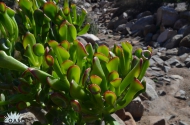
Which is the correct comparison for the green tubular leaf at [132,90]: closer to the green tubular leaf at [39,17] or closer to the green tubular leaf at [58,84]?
the green tubular leaf at [58,84]

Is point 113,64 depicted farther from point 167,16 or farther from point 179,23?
point 167,16

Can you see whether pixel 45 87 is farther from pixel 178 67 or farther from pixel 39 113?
pixel 178 67

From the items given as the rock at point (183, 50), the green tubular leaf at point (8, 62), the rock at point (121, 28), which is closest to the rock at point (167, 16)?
the rock at point (121, 28)

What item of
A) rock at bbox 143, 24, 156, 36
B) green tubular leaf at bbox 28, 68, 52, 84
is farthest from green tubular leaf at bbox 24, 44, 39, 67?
rock at bbox 143, 24, 156, 36

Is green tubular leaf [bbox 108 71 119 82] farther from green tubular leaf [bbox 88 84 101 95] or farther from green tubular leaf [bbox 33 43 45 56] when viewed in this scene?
green tubular leaf [bbox 33 43 45 56]

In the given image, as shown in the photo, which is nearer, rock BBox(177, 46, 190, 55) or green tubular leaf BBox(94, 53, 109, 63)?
green tubular leaf BBox(94, 53, 109, 63)

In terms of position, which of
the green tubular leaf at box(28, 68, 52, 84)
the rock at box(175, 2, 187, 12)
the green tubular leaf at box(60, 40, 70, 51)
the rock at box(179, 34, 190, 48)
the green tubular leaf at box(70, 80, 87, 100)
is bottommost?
the rock at box(179, 34, 190, 48)

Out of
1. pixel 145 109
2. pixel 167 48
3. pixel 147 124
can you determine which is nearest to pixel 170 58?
pixel 167 48
